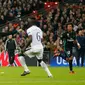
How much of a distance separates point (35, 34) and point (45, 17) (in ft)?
54.5

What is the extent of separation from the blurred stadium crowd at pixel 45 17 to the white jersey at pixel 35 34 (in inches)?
389

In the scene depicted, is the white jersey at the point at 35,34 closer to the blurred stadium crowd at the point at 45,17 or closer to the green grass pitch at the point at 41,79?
the green grass pitch at the point at 41,79

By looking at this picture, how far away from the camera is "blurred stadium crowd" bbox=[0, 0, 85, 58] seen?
31433 mm

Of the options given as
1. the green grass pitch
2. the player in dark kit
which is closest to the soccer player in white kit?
the green grass pitch

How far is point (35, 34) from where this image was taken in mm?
18219

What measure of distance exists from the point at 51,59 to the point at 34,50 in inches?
473

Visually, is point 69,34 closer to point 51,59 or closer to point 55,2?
point 51,59

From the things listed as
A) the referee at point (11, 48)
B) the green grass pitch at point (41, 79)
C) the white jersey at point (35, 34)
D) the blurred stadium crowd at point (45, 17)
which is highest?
the blurred stadium crowd at point (45, 17)

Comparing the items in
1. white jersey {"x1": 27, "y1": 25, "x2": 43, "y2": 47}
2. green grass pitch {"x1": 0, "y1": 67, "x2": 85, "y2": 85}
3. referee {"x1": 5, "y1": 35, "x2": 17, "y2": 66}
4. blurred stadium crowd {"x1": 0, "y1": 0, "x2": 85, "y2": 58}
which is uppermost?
blurred stadium crowd {"x1": 0, "y1": 0, "x2": 85, "y2": 58}

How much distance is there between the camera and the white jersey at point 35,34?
18.0 m

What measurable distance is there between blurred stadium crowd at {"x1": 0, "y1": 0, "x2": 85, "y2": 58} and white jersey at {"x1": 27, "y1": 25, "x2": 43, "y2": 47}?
32.4 ft

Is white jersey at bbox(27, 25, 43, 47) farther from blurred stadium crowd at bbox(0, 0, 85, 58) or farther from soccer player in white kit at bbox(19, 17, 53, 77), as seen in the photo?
blurred stadium crowd at bbox(0, 0, 85, 58)

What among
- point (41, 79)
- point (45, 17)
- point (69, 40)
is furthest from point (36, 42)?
point (45, 17)

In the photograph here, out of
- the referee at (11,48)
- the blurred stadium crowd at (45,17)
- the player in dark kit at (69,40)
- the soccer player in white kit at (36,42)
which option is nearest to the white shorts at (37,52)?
the soccer player in white kit at (36,42)
